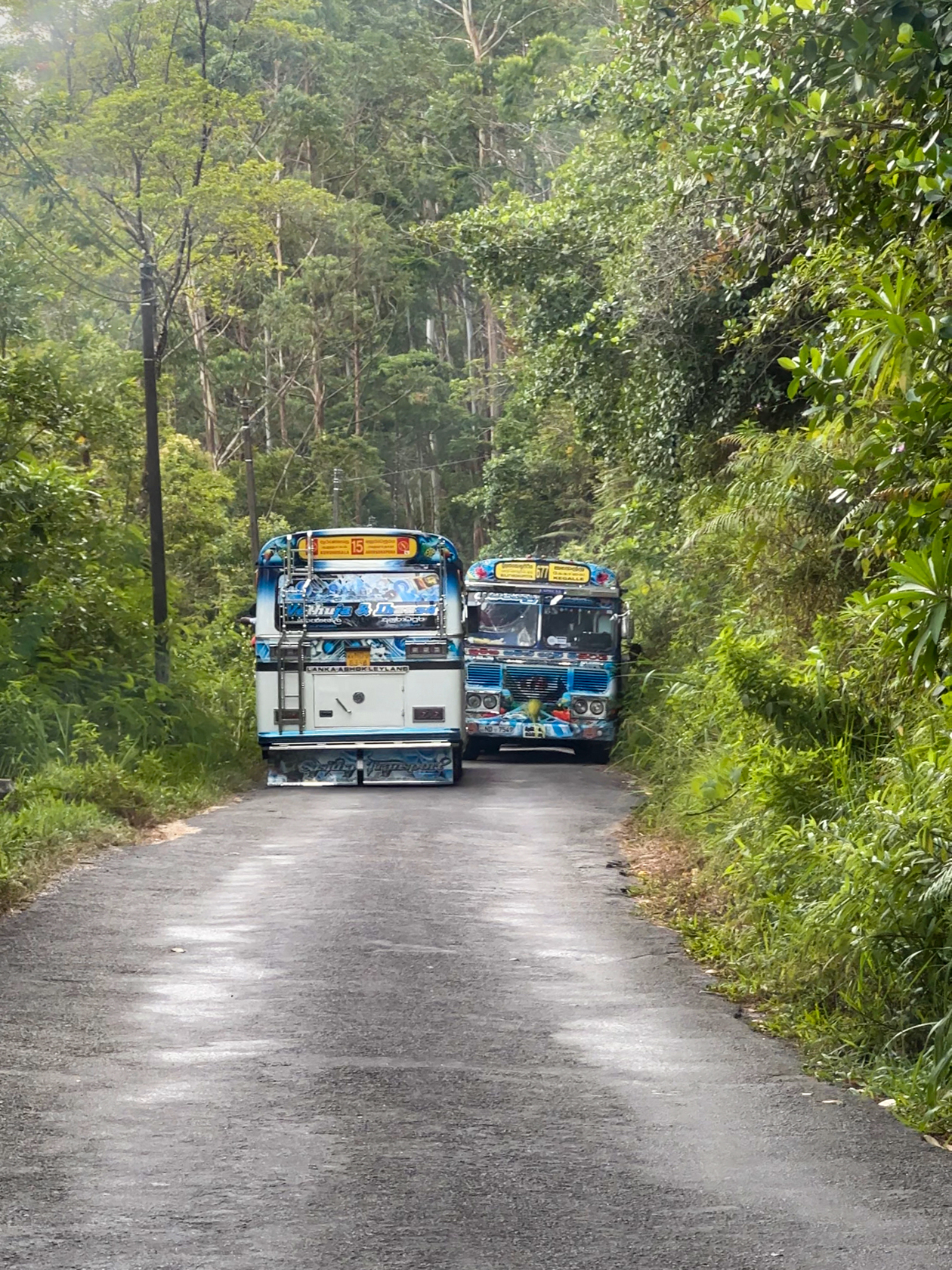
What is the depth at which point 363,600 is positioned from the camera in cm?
2125

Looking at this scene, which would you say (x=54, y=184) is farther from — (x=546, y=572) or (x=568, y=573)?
(x=568, y=573)

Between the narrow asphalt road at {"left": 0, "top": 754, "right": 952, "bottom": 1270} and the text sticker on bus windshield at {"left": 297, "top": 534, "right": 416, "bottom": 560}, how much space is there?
10.1m

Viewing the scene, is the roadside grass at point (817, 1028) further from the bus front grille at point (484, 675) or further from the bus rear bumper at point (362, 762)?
the bus front grille at point (484, 675)

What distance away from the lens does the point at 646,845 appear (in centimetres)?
1501

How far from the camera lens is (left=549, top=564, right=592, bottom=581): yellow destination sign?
2747cm

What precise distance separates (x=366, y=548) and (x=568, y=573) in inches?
266

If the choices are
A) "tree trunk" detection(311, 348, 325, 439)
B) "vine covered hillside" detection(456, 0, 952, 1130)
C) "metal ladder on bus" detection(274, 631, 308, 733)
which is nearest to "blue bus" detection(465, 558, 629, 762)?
"vine covered hillside" detection(456, 0, 952, 1130)

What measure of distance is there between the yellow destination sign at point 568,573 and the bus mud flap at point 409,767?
6315 mm

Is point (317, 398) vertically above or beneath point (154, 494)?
above

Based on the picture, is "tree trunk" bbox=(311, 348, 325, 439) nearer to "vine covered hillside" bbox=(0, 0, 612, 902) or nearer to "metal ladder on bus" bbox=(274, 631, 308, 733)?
"vine covered hillside" bbox=(0, 0, 612, 902)

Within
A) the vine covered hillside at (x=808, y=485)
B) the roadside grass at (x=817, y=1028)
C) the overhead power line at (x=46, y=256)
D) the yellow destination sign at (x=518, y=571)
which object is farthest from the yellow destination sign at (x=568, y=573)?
the overhead power line at (x=46, y=256)

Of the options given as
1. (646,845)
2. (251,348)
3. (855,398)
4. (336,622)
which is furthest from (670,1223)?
(251,348)

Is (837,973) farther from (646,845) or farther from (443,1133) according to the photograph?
(646,845)

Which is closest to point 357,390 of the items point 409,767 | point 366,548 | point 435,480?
point 435,480
